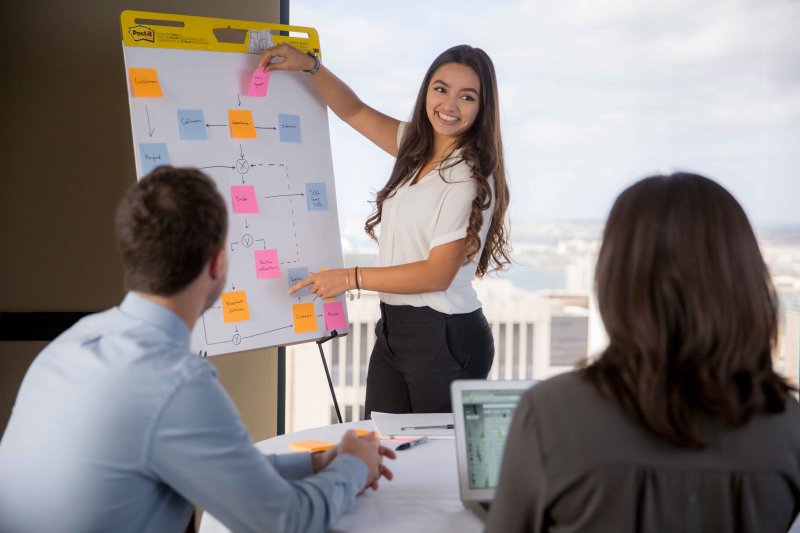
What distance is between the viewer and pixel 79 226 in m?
2.76

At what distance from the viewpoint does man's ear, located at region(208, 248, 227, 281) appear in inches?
47.7

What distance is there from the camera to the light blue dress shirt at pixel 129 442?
1.09 m

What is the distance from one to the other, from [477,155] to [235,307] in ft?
2.88

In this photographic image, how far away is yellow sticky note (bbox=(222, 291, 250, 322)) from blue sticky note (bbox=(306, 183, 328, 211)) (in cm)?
39

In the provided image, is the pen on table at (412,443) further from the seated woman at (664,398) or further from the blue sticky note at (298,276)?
the blue sticky note at (298,276)

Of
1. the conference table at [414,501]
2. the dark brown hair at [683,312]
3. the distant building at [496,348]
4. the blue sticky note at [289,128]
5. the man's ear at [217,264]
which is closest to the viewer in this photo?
the dark brown hair at [683,312]

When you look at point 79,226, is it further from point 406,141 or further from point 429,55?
point 429,55

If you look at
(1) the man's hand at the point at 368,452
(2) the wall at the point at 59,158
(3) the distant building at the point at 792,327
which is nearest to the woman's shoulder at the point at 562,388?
(1) the man's hand at the point at 368,452

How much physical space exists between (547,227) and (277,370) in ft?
6.98

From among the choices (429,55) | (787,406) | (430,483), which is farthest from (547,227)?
(787,406)

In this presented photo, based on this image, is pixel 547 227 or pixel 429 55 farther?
pixel 547 227

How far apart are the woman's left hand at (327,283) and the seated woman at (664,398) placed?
1457 mm

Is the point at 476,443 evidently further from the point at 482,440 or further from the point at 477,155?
the point at 477,155

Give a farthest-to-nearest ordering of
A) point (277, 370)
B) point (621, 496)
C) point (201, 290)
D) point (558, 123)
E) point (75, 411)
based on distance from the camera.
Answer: point (558, 123) → point (277, 370) → point (201, 290) → point (75, 411) → point (621, 496)
